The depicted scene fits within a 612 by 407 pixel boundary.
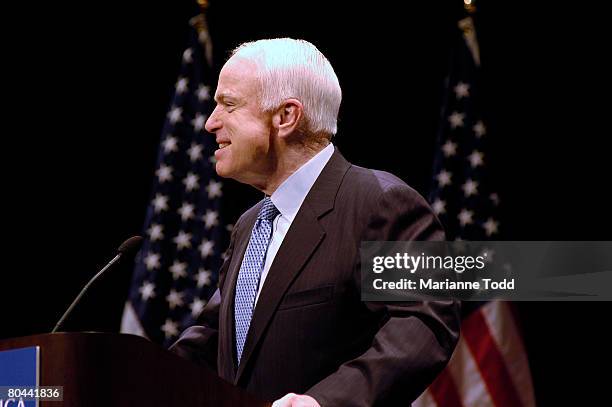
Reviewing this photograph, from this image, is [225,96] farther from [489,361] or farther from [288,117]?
[489,361]

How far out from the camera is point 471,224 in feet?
14.6

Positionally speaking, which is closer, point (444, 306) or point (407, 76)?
point (444, 306)

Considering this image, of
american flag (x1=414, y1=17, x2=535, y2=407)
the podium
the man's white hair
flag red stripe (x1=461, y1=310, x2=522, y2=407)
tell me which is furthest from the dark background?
the podium

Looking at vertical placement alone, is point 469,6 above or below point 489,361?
above

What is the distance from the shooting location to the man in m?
1.97

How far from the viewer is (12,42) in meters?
5.00

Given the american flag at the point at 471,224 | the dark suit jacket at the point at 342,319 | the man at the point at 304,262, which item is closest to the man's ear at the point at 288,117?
the man at the point at 304,262

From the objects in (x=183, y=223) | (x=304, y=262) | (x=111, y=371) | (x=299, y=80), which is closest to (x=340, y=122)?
(x=183, y=223)

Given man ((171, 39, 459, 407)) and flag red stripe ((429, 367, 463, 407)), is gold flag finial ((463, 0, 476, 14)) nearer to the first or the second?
flag red stripe ((429, 367, 463, 407))

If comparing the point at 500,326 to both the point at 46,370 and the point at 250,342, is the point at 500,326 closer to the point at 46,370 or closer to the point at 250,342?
the point at 250,342

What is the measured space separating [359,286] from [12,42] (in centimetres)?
363

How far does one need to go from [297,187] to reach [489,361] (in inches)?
86.8

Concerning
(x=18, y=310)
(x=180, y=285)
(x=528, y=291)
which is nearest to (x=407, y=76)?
(x=528, y=291)

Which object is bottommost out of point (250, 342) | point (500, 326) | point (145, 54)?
point (500, 326)
